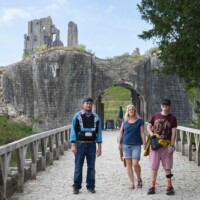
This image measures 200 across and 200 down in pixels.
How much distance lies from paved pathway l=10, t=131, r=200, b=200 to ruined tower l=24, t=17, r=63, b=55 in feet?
136

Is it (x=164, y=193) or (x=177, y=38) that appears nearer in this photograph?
(x=164, y=193)

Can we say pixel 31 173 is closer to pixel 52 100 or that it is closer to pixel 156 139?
pixel 156 139

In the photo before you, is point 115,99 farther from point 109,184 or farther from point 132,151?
point 132,151

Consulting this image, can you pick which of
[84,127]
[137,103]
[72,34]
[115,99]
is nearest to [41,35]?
[72,34]

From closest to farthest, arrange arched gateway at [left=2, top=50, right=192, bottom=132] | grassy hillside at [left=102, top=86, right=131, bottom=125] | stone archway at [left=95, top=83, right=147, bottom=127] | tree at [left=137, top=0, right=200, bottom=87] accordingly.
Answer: tree at [left=137, top=0, right=200, bottom=87] → arched gateway at [left=2, top=50, right=192, bottom=132] → stone archway at [left=95, top=83, right=147, bottom=127] → grassy hillside at [left=102, top=86, right=131, bottom=125]

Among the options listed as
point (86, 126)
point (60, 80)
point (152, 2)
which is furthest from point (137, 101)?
point (86, 126)

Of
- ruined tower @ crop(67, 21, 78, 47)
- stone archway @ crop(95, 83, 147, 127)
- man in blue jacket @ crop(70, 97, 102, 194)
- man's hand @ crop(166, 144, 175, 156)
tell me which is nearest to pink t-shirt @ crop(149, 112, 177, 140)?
man's hand @ crop(166, 144, 175, 156)

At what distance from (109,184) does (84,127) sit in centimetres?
150

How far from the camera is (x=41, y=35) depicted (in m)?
53.0

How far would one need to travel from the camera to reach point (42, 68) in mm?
26172

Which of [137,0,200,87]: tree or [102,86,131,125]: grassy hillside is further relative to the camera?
[102,86,131,125]: grassy hillside

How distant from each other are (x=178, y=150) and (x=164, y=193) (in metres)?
7.35

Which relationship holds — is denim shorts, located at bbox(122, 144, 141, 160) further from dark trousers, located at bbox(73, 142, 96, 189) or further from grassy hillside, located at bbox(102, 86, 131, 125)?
grassy hillside, located at bbox(102, 86, 131, 125)

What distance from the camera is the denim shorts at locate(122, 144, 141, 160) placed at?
716 centimetres
